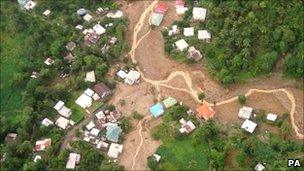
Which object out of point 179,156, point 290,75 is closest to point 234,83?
point 290,75

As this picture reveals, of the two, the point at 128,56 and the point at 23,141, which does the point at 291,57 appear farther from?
the point at 23,141

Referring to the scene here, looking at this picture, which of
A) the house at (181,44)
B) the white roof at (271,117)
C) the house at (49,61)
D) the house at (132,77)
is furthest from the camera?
the house at (49,61)

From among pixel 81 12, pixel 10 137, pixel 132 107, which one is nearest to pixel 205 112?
pixel 132 107

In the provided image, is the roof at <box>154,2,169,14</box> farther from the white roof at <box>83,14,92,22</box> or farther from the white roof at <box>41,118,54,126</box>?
the white roof at <box>41,118,54,126</box>

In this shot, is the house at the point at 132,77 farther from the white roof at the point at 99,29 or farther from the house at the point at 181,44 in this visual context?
the white roof at the point at 99,29

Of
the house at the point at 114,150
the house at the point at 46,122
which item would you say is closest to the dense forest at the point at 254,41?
the house at the point at 114,150

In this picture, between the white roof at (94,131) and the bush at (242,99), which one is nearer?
the white roof at (94,131)

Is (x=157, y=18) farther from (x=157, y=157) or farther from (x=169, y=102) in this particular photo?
(x=157, y=157)
